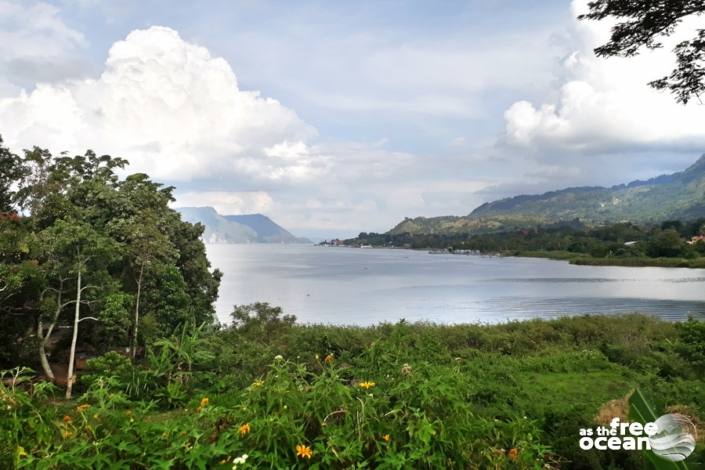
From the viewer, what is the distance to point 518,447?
95.7 inches

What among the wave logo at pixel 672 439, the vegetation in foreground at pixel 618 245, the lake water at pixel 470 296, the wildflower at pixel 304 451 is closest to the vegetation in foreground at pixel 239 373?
the wildflower at pixel 304 451

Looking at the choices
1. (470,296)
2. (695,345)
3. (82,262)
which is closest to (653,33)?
(695,345)

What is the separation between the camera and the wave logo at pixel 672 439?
72.7 inches

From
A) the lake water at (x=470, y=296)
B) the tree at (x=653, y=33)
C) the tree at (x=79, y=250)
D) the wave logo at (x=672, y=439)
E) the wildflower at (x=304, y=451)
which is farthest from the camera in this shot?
the lake water at (x=470, y=296)

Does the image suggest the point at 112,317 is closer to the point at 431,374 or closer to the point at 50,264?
the point at 50,264

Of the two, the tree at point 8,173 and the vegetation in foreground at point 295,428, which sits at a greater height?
the tree at point 8,173

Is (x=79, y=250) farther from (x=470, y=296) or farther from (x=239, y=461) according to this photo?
(x=470, y=296)

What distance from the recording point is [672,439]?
1.87m

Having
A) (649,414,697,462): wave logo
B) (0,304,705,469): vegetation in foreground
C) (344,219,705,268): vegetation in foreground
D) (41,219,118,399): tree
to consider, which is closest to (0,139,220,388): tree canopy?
(41,219,118,399): tree

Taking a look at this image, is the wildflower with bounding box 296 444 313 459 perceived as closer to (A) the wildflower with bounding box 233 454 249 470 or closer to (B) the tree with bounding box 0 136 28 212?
(A) the wildflower with bounding box 233 454 249 470

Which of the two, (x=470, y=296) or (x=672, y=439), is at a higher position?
(x=672, y=439)

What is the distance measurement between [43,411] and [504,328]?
50.5 ft

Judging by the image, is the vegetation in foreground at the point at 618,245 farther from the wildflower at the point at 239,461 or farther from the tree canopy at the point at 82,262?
the wildflower at the point at 239,461

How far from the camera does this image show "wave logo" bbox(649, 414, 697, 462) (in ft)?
6.06
